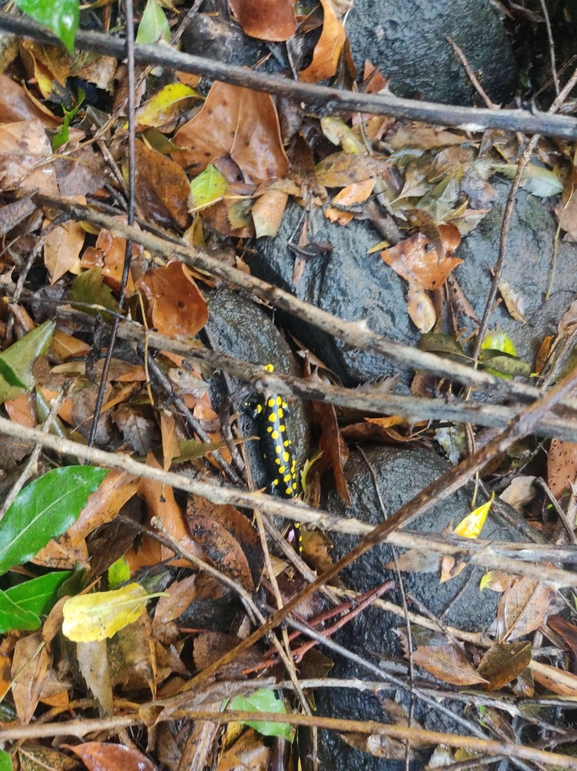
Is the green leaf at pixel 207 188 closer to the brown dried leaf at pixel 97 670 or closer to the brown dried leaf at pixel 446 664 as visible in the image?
the brown dried leaf at pixel 97 670

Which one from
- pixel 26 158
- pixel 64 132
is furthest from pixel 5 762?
pixel 64 132

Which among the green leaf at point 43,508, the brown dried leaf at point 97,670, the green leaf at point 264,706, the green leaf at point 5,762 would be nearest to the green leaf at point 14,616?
the green leaf at point 43,508

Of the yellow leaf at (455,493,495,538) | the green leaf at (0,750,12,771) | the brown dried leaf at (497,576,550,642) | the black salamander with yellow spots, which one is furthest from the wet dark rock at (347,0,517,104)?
the green leaf at (0,750,12,771)

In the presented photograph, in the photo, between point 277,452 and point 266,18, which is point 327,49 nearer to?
point 266,18

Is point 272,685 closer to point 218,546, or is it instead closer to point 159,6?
point 218,546

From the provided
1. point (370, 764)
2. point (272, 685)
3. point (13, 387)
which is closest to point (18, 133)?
point (13, 387)
